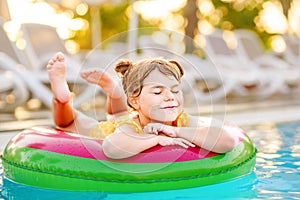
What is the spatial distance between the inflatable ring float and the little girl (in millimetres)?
52

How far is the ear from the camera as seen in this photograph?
296 cm

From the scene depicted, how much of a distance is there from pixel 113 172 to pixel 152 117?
1.16 feet

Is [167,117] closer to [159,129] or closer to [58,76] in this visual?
[159,129]

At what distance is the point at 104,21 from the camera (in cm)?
1664

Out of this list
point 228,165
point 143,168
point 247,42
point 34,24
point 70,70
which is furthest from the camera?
point 247,42

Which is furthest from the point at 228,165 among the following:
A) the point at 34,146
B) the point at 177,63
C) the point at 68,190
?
the point at 34,146

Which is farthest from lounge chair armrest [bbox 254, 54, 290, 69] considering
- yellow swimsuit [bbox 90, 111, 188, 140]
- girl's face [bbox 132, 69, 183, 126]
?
girl's face [bbox 132, 69, 183, 126]

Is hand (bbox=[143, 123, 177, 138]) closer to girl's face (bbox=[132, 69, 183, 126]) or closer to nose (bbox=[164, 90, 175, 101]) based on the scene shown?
girl's face (bbox=[132, 69, 183, 126])

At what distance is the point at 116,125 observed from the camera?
3023 millimetres

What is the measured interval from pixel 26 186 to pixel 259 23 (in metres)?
15.0

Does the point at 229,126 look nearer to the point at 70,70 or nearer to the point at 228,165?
the point at 228,165

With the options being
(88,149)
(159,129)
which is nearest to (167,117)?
(159,129)

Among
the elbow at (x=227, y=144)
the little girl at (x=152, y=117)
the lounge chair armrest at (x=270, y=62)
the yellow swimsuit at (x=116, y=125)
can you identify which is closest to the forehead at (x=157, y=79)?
the little girl at (x=152, y=117)

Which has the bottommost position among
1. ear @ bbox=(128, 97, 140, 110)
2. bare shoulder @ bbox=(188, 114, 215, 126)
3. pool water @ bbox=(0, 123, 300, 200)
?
pool water @ bbox=(0, 123, 300, 200)
